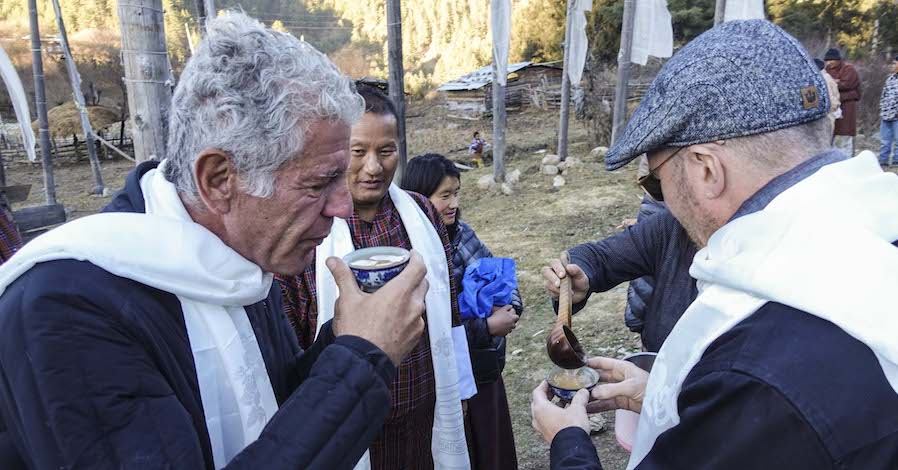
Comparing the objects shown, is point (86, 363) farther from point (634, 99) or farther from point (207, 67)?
point (634, 99)

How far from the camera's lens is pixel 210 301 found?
118 cm

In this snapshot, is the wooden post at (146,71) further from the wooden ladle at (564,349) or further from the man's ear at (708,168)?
the man's ear at (708,168)

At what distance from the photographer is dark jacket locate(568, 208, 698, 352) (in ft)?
7.39

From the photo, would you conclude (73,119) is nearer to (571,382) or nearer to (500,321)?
(500,321)

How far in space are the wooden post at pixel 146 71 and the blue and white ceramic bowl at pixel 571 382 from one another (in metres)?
1.99

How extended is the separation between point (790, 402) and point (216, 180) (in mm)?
1142

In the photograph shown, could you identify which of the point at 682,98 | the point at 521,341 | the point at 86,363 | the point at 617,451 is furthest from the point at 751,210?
the point at 521,341

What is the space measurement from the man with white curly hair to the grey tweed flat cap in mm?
670

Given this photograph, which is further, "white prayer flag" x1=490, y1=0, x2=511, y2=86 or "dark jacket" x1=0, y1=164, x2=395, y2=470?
"white prayer flag" x1=490, y1=0, x2=511, y2=86

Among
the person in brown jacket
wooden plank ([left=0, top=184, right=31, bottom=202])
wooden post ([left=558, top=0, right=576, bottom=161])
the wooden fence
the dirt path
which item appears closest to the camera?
the dirt path

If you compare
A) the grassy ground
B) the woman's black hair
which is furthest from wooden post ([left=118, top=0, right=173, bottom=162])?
the grassy ground

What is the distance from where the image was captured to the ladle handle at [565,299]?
7.09ft

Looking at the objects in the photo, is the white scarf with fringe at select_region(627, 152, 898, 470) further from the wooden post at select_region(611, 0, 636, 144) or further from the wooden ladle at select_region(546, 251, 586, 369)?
the wooden post at select_region(611, 0, 636, 144)

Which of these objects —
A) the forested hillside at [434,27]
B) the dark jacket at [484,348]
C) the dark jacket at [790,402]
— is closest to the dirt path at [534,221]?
the dark jacket at [484,348]
